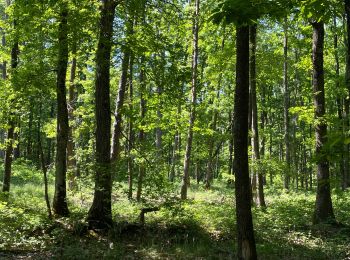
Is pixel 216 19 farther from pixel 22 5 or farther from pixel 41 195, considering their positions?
pixel 41 195

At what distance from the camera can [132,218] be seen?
→ 11875 mm

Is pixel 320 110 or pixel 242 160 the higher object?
pixel 320 110

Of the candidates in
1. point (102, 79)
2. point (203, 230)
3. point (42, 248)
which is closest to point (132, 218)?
point (203, 230)

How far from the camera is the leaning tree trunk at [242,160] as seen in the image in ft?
22.8

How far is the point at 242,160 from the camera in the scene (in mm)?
7012

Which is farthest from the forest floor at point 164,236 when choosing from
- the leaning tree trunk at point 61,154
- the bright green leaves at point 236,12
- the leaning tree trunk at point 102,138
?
the bright green leaves at point 236,12

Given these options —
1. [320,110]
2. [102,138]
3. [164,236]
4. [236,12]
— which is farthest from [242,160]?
[320,110]

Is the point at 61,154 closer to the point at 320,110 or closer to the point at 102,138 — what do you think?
the point at 102,138

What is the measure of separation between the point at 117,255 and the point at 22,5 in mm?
6459

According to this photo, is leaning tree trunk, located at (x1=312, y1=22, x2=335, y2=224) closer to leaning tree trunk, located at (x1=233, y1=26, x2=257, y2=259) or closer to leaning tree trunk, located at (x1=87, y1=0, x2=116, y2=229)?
leaning tree trunk, located at (x1=233, y1=26, x2=257, y2=259)

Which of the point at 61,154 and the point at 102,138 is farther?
the point at 61,154

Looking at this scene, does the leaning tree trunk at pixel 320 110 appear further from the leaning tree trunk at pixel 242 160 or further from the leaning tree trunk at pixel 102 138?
the leaning tree trunk at pixel 102 138

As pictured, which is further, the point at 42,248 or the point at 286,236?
the point at 286,236

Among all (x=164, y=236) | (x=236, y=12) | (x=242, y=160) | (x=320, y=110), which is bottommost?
(x=164, y=236)
